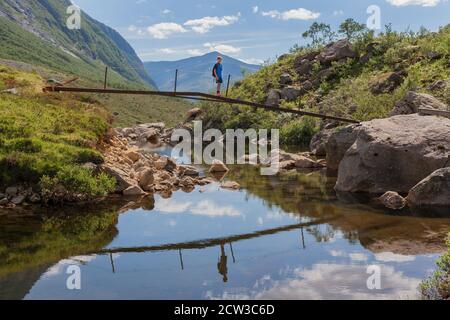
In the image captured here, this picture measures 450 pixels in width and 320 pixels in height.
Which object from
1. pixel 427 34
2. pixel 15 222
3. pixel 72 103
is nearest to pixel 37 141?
pixel 15 222

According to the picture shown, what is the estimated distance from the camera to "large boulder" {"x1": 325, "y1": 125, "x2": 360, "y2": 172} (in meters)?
34.5

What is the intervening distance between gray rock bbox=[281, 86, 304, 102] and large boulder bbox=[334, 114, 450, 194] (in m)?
44.3

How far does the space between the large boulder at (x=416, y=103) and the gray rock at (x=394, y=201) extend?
34.1ft

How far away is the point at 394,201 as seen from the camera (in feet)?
78.8

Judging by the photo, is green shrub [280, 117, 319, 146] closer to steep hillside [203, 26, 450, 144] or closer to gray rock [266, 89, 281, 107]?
steep hillside [203, 26, 450, 144]

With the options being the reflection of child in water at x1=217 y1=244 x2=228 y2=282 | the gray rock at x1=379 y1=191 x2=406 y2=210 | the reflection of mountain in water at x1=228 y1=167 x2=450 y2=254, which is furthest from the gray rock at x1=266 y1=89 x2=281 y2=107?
the reflection of child in water at x1=217 y1=244 x2=228 y2=282

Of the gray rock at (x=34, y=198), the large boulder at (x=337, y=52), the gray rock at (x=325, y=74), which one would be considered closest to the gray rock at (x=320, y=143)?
the gray rock at (x=34, y=198)

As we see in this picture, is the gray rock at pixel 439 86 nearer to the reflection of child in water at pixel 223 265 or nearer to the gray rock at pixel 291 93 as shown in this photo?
the gray rock at pixel 291 93

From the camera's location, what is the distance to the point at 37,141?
89.4ft

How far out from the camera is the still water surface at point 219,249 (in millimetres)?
14133

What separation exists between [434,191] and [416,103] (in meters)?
11.9

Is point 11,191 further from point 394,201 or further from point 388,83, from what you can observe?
point 388,83
